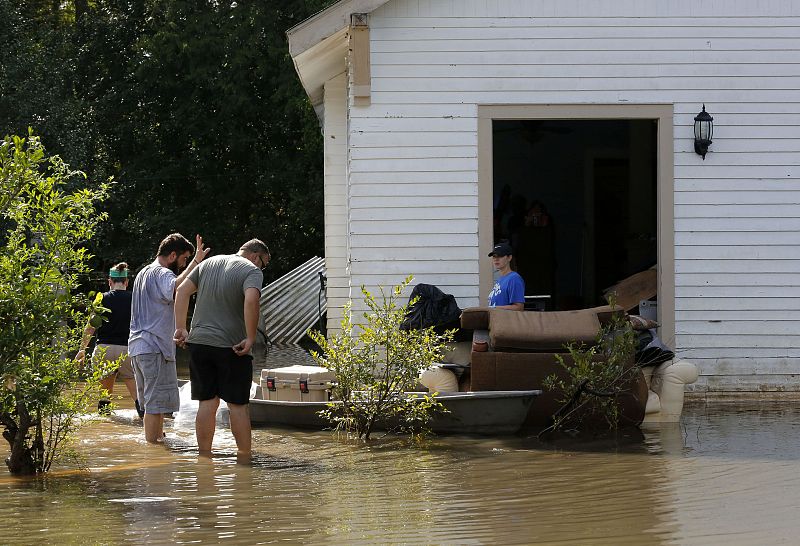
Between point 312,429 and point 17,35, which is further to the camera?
point 17,35

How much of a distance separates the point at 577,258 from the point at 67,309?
427 inches

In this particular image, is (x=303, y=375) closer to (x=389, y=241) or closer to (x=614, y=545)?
(x=389, y=241)

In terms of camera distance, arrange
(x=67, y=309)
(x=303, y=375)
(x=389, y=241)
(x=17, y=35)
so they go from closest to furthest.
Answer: (x=67, y=309)
(x=303, y=375)
(x=389, y=241)
(x=17, y=35)

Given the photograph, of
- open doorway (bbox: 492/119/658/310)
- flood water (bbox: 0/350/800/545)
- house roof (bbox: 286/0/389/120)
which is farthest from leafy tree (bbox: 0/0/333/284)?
flood water (bbox: 0/350/800/545)

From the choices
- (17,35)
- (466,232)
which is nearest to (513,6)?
(466,232)

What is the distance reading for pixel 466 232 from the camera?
12539 millimetres

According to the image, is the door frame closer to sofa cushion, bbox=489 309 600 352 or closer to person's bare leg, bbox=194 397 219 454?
sofa cushion, bbox=489 309 600 352

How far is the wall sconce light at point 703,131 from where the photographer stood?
12.5 metres

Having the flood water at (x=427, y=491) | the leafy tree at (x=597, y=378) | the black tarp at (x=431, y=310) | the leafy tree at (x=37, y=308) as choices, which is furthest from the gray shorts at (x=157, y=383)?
the leafy tree at (x=597, y=378)

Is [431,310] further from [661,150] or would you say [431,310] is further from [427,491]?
[427,491]

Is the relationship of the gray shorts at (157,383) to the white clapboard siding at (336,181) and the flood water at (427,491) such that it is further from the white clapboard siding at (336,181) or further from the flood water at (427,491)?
the white clapboard siding at (336,181)

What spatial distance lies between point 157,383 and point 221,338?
1.28 meters

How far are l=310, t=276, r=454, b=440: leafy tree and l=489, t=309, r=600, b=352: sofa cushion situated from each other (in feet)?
1.46

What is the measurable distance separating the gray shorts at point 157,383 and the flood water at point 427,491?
39 cm
